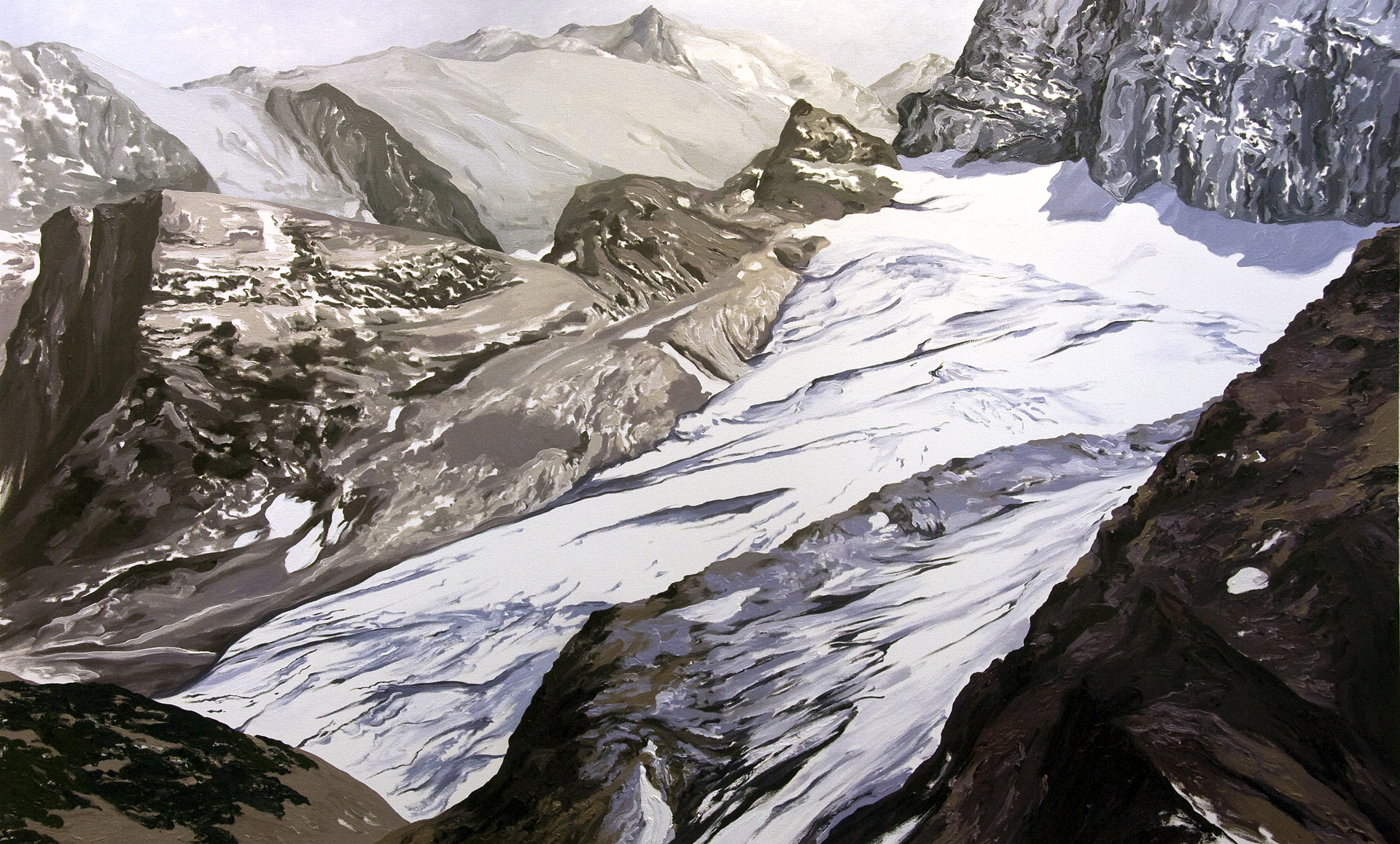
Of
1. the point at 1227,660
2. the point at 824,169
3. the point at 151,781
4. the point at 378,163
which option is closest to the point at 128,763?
the point at 151,781

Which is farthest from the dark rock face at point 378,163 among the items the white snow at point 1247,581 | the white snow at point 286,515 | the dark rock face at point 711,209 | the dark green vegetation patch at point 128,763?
the white snow at point 1247,581

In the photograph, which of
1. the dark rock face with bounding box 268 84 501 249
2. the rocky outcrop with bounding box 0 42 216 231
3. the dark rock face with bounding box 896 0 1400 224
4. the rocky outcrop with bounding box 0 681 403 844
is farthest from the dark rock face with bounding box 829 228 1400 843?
the rocky outcrop with bounding box 0 42 216 231

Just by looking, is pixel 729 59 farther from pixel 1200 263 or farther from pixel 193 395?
pixel 193 395

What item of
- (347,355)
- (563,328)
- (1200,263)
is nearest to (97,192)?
(347,355)

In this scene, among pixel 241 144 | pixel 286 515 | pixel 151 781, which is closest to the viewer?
pixel 151 781

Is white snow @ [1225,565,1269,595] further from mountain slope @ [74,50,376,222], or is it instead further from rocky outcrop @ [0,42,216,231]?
rocky outcrop @ [0,42,216,231]

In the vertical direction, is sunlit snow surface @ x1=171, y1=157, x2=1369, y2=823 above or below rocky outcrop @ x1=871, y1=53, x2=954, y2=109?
below

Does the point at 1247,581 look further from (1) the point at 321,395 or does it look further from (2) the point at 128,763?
(2) the point at 128,763
